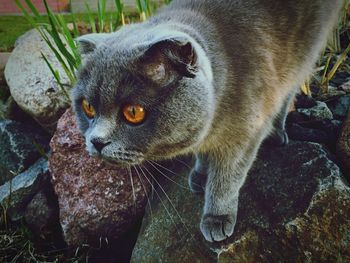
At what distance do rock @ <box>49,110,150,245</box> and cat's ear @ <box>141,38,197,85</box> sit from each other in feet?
2.38

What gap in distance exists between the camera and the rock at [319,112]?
1646 mm

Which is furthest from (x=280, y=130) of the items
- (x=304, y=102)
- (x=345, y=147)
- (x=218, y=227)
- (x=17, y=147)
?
(x=17, y=147)

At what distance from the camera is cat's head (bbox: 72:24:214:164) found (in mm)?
968

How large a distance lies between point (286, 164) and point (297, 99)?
55 centimetres

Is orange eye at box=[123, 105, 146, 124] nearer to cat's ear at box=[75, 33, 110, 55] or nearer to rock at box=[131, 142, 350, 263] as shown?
cat's ear at box=[75, 33, 110, 55]

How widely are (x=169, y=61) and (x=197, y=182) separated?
0.67 metres

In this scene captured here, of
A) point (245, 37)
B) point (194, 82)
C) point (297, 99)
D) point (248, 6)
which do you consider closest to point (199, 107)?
point (194, 82)

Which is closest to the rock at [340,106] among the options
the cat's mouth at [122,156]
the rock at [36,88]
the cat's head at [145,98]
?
the cat's head at [145,98]

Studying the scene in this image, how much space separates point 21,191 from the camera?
1814 millimetres

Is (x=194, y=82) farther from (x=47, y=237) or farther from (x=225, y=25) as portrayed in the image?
(x=47, y=237)

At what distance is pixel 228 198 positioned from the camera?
1317mm

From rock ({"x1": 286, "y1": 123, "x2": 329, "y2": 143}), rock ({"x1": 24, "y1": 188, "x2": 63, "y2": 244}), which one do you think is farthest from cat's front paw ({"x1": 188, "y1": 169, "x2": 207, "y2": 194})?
rock ({"x1": 24, "y1": 188, "x2": 63, "y2": 244})

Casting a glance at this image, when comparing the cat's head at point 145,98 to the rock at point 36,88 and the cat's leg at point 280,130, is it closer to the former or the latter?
the cat's leg at point 280,130

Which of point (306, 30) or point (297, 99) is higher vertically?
point (306, 30)
